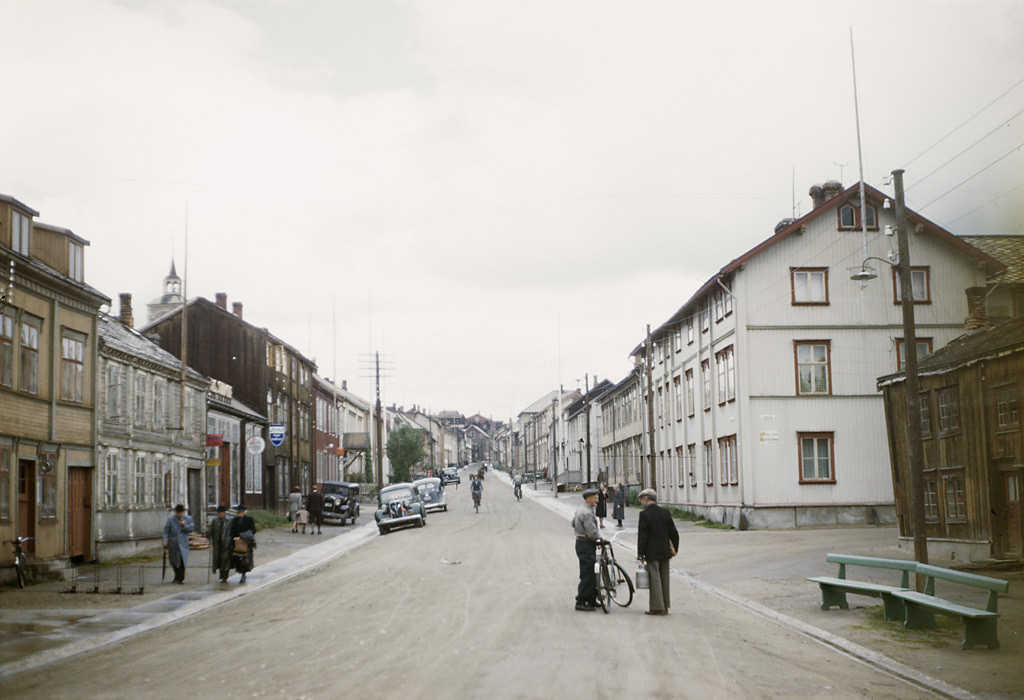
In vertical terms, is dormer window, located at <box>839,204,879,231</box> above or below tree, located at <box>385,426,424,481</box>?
above

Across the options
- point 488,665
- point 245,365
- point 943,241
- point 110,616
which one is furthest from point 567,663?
point 245,365

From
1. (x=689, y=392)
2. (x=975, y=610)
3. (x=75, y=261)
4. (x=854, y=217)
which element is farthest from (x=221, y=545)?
(x=689, y=392)

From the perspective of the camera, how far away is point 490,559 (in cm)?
2503

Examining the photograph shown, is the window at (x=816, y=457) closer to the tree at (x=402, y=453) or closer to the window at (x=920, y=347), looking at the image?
the window at (x=920, y=347)

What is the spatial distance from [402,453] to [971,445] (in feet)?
241

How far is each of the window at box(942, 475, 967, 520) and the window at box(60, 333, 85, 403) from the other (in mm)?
21448

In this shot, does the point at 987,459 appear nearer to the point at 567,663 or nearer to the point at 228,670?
the point at 567,663

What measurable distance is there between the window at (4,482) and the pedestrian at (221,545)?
457 centimetres

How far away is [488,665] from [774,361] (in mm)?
29324

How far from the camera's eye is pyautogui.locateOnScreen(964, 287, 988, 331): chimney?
3282 cm

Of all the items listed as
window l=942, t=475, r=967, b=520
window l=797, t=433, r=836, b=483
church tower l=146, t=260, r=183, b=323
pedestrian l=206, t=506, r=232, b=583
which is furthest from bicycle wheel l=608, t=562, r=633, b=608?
church tower l=146, t=260, r=183, b=323

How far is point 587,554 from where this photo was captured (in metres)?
15.2

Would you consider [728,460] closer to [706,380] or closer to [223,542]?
[706,380]

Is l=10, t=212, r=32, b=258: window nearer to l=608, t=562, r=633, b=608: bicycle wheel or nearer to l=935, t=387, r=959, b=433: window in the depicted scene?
l=608, t=562, r=633, b=608: bicycle wheel
